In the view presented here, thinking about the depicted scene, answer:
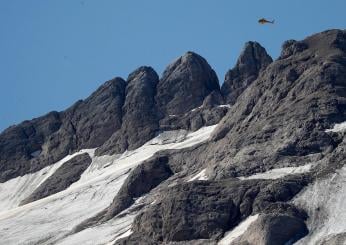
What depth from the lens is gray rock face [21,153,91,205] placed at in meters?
163

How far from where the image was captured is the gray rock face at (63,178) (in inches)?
6407

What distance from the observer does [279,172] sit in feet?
392

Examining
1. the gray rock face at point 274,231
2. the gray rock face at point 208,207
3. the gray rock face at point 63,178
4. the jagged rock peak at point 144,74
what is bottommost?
the gray rock face at point 274,231

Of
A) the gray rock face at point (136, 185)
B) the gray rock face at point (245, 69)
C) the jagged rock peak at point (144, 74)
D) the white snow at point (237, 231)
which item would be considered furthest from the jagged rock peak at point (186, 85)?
the white snow at point (237, 231)

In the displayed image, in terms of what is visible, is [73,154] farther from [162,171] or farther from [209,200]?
[209,200]

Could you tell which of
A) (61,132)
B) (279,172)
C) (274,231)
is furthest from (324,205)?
(61,132)

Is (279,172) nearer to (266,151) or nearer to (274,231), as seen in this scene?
(266,151)

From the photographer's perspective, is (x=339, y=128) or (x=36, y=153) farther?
(x=36, y=153)

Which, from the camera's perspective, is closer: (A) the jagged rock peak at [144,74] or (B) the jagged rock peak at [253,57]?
(B) the jagged rock peak at [253,57]

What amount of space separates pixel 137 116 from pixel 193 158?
3091 centimetres

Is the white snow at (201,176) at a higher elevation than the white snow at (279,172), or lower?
higher

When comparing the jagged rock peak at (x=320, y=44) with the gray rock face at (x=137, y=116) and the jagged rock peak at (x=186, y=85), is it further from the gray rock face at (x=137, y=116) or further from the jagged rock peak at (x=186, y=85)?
the gray rock face at (x=137, y=116)

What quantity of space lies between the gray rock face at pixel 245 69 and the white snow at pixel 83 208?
14285 mm

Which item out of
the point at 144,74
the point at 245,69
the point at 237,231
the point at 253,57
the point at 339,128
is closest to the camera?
the point at 237,231
